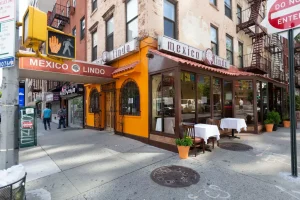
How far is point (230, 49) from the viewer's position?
1226 centimetres

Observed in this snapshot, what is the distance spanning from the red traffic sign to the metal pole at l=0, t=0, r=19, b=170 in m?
5.28

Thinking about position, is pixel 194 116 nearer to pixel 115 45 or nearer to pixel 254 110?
pixel 254 110

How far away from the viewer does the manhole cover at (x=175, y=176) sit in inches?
153

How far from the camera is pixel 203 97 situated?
7965 millimetres

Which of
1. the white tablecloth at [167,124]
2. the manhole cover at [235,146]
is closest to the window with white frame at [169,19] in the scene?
the white tablecloth at [167,124]

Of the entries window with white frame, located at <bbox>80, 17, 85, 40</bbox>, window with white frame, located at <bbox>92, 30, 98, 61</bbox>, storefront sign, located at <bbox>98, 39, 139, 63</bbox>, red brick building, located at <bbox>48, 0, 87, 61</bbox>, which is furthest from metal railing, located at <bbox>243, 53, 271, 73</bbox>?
window with white frame, located at <bbox>80, 17, 85, 40</bbox>

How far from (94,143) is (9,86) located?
5.14m

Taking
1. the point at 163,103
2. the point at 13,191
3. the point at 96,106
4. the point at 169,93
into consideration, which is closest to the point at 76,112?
the point at 96,106

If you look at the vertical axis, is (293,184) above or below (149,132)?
below

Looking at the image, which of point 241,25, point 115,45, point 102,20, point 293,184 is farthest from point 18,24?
point 241,25

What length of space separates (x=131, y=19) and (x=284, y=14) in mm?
6087

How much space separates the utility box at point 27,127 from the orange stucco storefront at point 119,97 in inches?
144

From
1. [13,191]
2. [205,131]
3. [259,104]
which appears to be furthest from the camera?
[259,104]

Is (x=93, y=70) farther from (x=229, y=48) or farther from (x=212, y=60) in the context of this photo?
(x=229, y=48)
